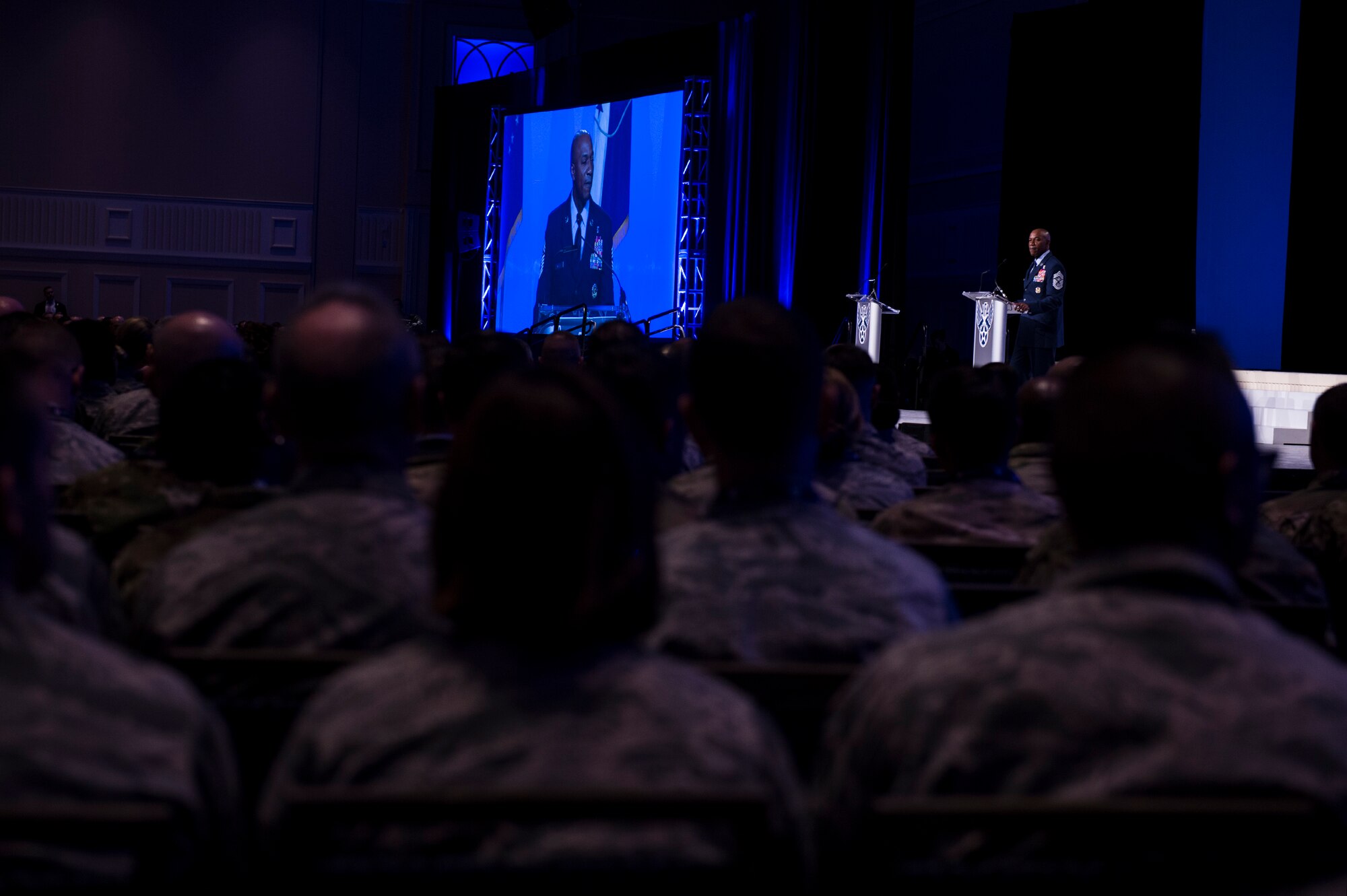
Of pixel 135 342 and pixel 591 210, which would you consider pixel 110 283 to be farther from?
pixel 135 342

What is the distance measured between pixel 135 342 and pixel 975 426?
4.78 meters

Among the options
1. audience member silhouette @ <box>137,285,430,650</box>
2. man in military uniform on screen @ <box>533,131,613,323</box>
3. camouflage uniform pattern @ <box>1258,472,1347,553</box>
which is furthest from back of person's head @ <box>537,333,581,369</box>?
man in military uniform on screen @ <box>533,131,613,323</box>

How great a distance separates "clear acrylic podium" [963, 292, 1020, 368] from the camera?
9672 mm

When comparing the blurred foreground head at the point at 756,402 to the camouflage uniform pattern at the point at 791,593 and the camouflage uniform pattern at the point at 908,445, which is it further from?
the camouflage uniform pattern at the point at 908,445

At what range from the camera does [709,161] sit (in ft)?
39.6

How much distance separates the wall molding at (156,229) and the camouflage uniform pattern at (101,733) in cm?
1549

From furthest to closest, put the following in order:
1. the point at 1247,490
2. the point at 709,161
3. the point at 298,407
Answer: the point at 709,161 < the point at 298,407 < the point at 1247,490

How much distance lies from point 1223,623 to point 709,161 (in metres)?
11.2

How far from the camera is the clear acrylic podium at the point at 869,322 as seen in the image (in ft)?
33.2

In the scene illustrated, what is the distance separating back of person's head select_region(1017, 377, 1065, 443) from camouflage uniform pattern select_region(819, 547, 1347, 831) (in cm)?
241

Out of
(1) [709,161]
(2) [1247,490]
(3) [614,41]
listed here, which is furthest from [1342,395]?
(3) [614,41]

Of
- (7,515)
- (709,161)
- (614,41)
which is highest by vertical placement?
(614,41)

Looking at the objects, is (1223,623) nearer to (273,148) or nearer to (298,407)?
(298,407)

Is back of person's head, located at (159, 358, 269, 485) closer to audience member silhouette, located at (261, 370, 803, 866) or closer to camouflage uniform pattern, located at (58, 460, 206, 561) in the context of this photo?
camouflage uniform pattern, located at (58, 460, 206, 561)
